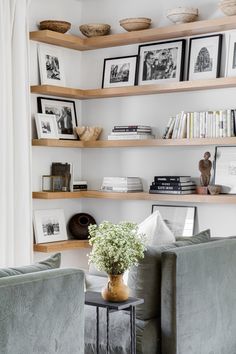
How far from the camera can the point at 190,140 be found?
17.3ft

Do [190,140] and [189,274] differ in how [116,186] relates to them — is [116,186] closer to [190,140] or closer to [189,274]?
[190,140]


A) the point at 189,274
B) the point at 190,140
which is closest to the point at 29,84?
the point at 190,140

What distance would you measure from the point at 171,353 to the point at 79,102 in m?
3.19

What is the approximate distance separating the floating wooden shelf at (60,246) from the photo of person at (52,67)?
144 centimetres

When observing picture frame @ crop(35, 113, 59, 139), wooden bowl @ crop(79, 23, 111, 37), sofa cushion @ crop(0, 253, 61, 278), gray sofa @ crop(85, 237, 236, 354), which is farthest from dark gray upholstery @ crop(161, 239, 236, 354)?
wooden bowl @ crop(79, 23, 111, 37)

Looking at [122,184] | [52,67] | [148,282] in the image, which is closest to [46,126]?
[52,67]

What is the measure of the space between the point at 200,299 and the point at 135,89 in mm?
2374

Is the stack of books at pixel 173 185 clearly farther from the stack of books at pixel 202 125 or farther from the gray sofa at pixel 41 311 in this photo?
the gray sofa at pixel 41 311

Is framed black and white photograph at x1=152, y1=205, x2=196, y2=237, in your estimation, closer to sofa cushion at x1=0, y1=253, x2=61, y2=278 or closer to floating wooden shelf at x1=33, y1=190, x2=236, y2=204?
floating wooden shelf at x1=33, y1=190, x2=236, y2=204

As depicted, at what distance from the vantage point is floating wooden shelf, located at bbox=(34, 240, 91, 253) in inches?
219

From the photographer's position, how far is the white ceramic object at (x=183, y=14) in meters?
5.33

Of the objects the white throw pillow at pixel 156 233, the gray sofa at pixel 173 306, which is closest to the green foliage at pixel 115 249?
the gray sofa at pixel 173 306

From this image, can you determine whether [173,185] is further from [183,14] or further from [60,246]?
[183,14]

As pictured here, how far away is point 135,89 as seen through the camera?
5.62m
